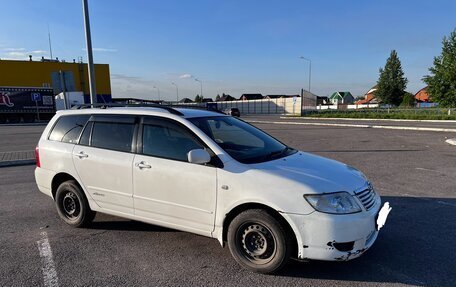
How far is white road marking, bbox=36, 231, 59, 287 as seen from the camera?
3.42 m

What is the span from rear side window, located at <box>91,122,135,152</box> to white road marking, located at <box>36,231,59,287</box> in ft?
4.56

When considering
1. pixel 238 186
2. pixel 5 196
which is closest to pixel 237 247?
pixel 238 186

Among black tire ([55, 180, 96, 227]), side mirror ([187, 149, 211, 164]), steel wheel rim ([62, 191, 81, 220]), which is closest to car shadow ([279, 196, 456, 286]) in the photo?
side mirror ([187, 149, 211, 164])

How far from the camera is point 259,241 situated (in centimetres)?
353

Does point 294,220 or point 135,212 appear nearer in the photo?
point 294,220

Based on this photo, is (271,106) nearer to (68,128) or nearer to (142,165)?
(68,128)

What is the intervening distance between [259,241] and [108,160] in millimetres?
2223

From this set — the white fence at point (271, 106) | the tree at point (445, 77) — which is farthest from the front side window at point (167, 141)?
the white fence at point (271, 106)

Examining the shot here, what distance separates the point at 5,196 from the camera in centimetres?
662

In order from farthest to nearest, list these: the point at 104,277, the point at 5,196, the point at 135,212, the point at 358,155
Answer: the point at 358,155 < the point at 5,196 < the point at 135,212 < the point at 104,277

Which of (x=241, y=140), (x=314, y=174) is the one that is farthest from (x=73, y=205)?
(x=314, y=174)

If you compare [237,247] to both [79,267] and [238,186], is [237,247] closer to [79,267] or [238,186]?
[238,186]

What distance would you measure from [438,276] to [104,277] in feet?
11.0

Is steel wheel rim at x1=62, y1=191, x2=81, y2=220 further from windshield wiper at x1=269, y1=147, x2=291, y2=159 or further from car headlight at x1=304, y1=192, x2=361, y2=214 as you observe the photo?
car headlight at x1=304, y1=192, x2=361, y2=214
